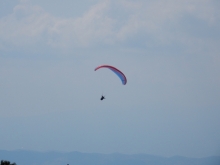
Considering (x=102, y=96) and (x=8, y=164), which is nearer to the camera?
(x=8, y=164)

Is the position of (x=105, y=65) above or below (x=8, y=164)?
above

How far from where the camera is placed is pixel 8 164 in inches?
2108

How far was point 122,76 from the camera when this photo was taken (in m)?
56.2

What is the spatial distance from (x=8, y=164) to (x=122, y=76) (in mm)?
14308

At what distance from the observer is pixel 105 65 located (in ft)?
179

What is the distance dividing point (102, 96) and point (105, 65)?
13.4 feet

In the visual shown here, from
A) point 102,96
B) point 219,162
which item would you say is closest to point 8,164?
point 102,96

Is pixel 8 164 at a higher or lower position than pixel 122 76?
lower

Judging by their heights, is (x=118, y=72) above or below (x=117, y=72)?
below

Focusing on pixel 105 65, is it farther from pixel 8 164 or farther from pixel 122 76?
pixel 8 164

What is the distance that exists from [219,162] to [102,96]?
13.6 metres

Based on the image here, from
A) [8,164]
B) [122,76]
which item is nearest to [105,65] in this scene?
[122,76]

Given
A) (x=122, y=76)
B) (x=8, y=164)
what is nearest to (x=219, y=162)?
(x=122, y=76)

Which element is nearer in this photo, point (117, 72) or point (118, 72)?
point (118, 72)
